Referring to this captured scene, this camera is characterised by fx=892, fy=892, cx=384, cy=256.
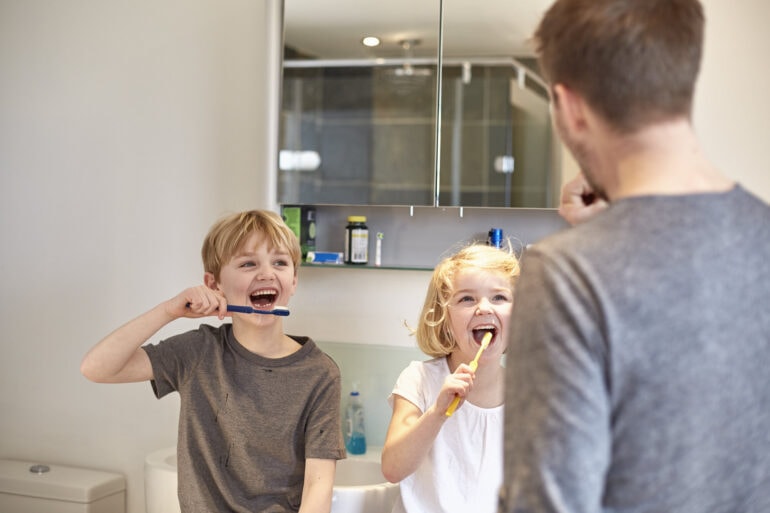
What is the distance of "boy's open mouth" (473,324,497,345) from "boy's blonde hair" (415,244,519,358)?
8 centimetres

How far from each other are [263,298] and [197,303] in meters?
0.15

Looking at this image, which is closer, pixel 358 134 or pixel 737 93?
pixel 737 93

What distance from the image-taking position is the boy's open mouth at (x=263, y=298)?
1704 mm

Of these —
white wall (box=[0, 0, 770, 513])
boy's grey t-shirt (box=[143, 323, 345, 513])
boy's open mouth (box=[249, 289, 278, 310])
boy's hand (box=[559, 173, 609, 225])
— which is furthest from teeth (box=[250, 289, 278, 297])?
boy's hand (box=[559, 173, 609, 225])

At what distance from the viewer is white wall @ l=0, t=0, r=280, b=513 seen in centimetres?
234

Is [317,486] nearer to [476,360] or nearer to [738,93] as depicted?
[476,360]

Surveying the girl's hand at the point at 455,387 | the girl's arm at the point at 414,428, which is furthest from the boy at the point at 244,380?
the girl's hand at the point at 455,387

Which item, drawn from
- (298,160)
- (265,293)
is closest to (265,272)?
(265,293)

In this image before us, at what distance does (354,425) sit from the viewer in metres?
2.15

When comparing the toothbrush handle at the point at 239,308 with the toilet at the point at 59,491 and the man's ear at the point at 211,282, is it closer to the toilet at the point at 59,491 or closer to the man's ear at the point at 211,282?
the man's ear at the point at 211,282

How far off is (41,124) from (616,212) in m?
2.19

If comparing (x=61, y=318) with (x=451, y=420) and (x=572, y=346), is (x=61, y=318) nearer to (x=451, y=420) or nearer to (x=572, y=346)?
(x=451, y=420)

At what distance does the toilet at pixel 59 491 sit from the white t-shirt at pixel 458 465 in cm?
103

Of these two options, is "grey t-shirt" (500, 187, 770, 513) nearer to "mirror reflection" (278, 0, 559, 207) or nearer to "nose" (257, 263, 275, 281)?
"nose" (257, 263, 275, 281)
